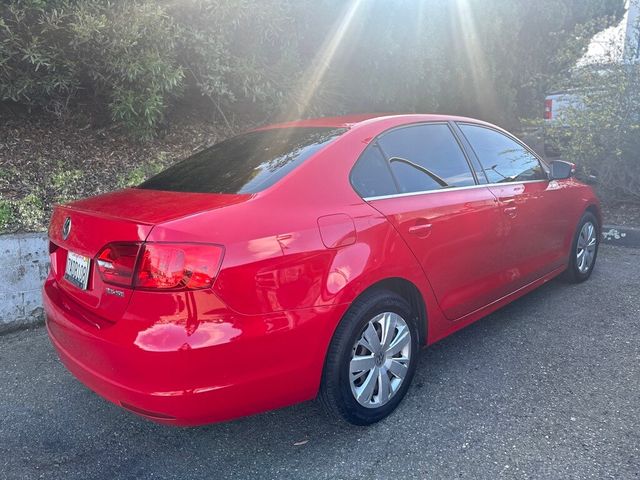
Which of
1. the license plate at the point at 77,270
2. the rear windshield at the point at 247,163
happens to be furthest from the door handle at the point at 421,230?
the license plate at the point at 77,270

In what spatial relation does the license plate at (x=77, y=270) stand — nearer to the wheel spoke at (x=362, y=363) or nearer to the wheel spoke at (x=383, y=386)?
the wheel spoke at (x=362, y=363)

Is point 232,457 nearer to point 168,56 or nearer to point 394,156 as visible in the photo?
point 394,156

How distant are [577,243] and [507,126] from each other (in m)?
6.16

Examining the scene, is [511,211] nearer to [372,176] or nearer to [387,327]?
[372,176]

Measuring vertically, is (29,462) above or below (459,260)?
below

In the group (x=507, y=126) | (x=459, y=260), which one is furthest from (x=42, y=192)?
(x=507, y=126)

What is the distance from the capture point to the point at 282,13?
604 cm

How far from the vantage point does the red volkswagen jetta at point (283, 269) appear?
6.72 feet

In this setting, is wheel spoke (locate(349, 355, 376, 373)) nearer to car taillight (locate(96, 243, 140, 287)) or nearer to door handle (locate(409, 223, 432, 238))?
door handle (locate(409, 223, 432, 238))

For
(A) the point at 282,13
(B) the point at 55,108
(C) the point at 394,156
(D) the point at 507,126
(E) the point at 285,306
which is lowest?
(D) the point at 507,126

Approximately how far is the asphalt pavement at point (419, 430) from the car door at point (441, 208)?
488 millimetres

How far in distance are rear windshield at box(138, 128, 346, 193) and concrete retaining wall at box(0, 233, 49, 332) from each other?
1612 millimetres

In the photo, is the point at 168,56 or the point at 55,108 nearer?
the point at 168,56

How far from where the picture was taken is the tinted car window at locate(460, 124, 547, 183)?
357cm
